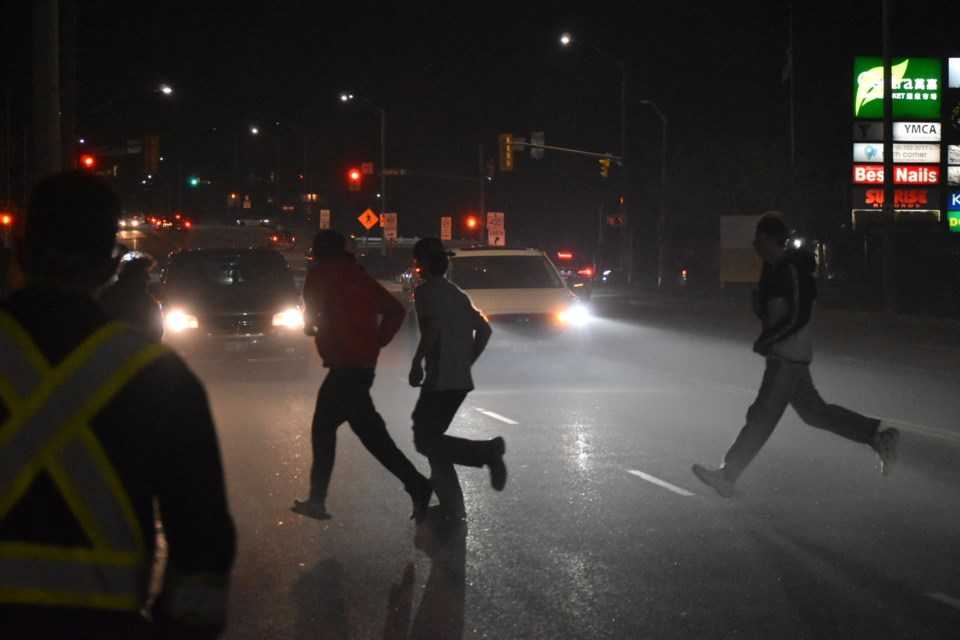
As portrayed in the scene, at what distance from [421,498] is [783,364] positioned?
258cm

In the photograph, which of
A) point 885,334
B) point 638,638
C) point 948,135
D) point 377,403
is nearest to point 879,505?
point 638,638

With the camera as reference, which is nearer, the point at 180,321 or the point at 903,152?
the point at 180,321

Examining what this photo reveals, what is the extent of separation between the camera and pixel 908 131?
50.1 metres

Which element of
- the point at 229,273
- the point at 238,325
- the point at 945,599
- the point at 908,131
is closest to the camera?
the point at 945,599

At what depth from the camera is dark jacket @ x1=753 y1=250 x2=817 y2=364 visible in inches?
350

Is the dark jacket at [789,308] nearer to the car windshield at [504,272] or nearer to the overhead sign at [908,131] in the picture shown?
the car windshield at [504,272]

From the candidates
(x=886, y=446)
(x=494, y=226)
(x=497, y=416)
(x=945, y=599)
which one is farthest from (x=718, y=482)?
(x=494, y=226)

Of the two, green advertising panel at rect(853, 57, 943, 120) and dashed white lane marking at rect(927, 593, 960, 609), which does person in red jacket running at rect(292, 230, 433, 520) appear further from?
green advertising panel at rect(853, 57, 943, 120)

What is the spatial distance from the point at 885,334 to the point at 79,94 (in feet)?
140

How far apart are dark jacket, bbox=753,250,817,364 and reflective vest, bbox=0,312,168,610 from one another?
265 inches

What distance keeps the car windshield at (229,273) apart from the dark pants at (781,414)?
10.6 m

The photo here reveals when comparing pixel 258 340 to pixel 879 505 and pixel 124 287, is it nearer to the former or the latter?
pixel 124 287

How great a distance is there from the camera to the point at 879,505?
9.23 metres

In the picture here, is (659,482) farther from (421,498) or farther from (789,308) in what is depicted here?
(421,498)
